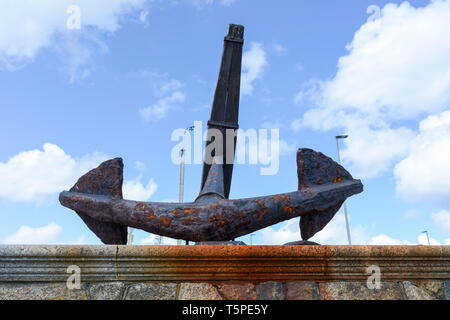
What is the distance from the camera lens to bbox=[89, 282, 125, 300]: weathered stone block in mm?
2334

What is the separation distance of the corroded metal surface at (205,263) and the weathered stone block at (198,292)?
0.04 m

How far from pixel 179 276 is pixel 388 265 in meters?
1.25

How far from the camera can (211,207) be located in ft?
10.6

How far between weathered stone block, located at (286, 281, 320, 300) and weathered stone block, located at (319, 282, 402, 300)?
4 cm

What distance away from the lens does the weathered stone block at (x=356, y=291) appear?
233 centimetres

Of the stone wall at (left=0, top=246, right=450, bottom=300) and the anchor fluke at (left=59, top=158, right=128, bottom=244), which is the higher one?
the anchor fluke at (left=59, top=158, right=128, bottom=244)

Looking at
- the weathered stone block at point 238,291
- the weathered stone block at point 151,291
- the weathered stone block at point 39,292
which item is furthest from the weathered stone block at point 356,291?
→ the weathered stone block at point 39,292

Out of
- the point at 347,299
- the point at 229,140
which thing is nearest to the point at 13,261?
the point at 347,299

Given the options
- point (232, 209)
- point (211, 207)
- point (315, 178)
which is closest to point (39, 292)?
point (211, 207)

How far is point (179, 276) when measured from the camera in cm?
238

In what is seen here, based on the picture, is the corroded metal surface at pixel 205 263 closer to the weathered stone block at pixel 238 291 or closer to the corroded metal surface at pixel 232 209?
the weathered stone block at pixel 238 291

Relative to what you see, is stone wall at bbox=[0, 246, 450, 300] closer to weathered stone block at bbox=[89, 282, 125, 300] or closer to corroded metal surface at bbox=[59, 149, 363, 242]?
weathered stone block at bbox=[89, 282, 125, 300]

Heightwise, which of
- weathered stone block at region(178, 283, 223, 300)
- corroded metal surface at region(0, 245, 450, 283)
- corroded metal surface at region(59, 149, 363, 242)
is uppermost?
corroded metal surface at region(59, 149, 363, 242)

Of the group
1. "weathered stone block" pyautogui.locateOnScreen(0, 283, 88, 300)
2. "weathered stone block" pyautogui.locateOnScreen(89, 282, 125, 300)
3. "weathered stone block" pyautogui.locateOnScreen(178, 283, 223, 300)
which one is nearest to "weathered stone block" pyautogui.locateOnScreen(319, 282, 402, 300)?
"weathered stone block" pyautogui.locateOnScreen(178, 283, 223, 300)
